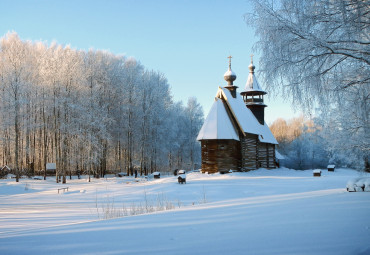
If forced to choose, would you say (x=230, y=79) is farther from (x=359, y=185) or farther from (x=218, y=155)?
(x=359, y=185)

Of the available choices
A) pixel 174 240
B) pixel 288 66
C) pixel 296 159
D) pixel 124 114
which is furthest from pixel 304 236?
pixel 296 159

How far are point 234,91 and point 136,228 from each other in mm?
23954

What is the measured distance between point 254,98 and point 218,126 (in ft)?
33.7

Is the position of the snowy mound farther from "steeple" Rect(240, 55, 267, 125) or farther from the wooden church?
"steeple" Rect(240, 55, 267, 125)

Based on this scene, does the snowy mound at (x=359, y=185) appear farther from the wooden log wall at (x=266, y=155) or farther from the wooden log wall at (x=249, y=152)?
the wooden log wall at (x=266, y=155)

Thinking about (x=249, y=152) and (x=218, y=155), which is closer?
(x=218, y=155)

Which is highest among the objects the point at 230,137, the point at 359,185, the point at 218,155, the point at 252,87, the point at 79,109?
the point at 252,87

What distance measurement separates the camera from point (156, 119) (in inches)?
1419

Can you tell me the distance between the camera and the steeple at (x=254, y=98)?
3183cm

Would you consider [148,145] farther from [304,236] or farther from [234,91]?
[304,236]

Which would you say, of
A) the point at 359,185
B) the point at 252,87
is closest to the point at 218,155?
the point at 252,87

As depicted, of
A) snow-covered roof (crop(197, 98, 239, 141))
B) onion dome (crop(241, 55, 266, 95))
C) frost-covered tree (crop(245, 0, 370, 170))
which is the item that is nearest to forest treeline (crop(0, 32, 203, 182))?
snow-covered roof (crop(197, 98, 239, 141))

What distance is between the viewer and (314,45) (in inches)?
260

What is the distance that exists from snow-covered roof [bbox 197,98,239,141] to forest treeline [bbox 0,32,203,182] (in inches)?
426
